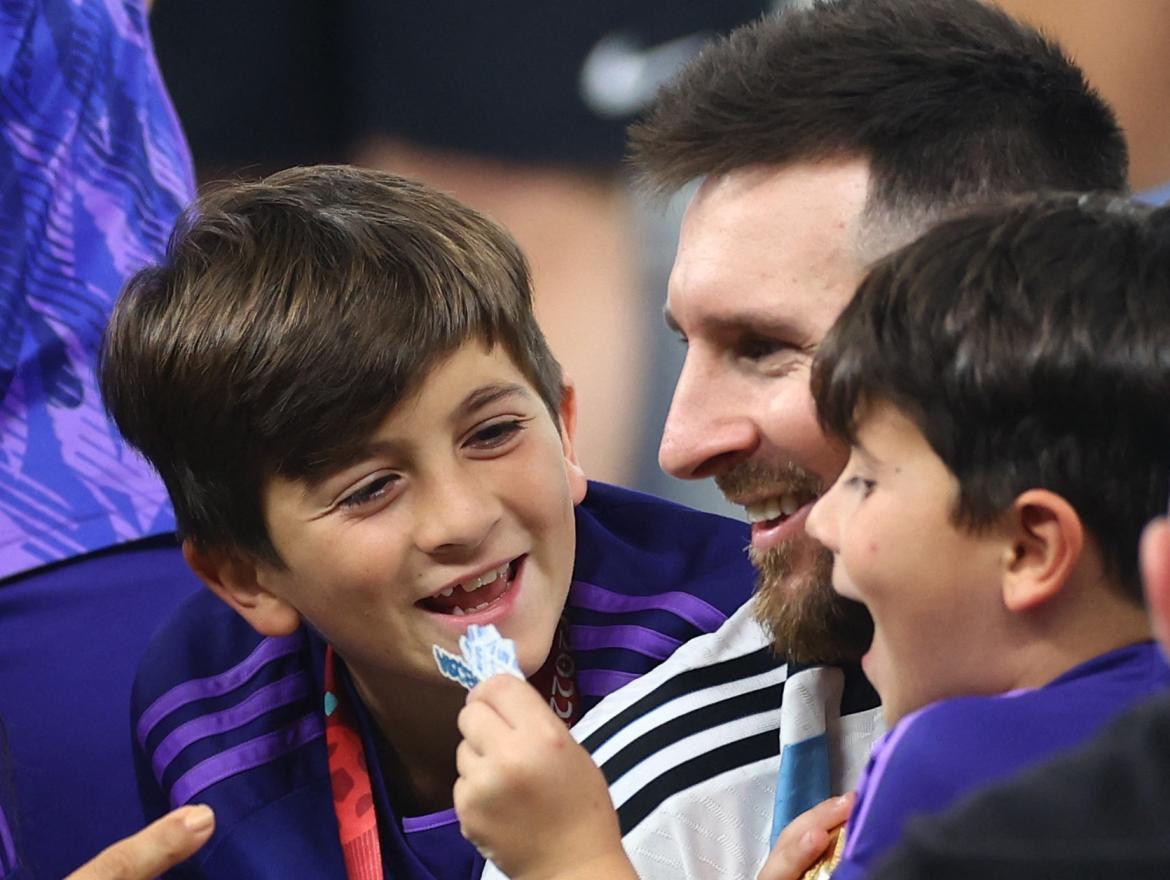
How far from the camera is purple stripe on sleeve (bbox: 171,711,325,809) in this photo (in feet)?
4.76

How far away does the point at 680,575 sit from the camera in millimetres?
1500

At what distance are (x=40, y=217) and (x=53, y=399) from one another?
19 centimetres

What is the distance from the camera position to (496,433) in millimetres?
1358

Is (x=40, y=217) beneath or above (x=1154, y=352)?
above

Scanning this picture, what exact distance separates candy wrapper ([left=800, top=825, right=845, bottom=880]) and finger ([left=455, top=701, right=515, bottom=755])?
21cm

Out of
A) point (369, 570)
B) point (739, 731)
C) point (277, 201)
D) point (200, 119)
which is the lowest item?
point (739, 731)

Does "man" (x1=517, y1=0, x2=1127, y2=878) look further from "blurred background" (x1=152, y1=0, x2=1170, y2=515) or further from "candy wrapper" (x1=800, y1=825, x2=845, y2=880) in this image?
"blurred background" (x1=152, y1=0, x2=1170, y2=515)

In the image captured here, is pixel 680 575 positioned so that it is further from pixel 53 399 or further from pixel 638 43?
pixel 638 43

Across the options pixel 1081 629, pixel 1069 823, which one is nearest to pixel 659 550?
pixel 1081 629

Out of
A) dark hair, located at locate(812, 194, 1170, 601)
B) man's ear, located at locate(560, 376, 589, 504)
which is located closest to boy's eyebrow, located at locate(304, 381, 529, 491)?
man's ear, located at locate(560, 376, 589, 504)

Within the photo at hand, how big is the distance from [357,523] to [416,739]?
0.30m

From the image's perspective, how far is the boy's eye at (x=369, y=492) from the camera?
1.32 m

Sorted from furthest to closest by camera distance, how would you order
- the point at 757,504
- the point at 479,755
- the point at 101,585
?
the point at 101,585, the point at 757,504, the point at 479,755

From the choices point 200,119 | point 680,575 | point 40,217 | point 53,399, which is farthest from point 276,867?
point 200,119
